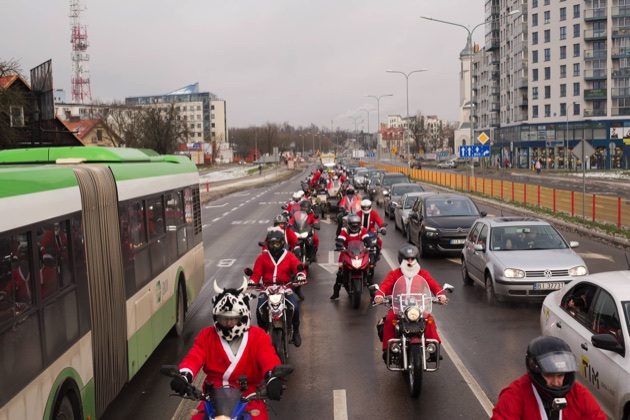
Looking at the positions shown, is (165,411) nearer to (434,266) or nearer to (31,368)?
(31,368)

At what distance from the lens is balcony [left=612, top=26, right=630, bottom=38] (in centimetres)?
8938

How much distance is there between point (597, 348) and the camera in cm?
636

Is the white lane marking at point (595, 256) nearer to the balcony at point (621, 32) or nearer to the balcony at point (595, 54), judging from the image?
the balcony at point (595, 54)

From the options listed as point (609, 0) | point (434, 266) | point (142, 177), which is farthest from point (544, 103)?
point (142, 177)

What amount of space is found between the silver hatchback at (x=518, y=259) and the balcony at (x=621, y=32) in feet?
274

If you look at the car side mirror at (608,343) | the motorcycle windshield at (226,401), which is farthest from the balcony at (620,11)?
the motorcycle windshield at (226,401)

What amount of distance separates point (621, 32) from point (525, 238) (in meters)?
84.8

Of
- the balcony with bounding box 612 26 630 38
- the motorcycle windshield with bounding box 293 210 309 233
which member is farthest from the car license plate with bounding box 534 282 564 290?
the balcony with bounding box 612 26 630 38

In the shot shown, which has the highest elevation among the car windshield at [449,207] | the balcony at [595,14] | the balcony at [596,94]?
the balcony at [595,14]

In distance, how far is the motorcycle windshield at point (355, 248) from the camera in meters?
13.3

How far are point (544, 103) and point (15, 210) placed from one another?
A: 9637 cm

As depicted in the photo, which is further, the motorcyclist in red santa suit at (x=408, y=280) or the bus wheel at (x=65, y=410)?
the motorcyclist in red santa suit at (x=408, y=280)

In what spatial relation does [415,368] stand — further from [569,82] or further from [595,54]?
[569,82]

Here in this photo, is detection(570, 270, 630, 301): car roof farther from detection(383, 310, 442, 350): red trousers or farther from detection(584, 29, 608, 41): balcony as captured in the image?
detection(584, 29, 608, 41): balcony
